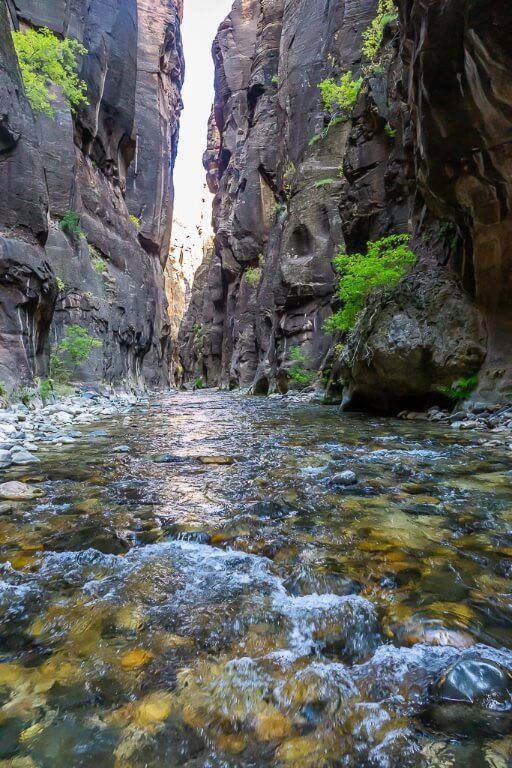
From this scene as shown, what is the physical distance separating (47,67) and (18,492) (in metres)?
20.6

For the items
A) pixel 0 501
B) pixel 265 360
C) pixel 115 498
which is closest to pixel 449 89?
pixel 115 498

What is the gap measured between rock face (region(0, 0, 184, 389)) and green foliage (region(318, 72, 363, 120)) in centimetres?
1212

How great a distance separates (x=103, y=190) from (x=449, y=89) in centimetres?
2178

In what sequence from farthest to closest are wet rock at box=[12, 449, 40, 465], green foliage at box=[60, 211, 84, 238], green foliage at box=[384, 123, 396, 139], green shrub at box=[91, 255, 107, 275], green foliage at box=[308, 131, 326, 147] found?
green foliage at box=[308, 131, 326, 147] < green shrub at box=[91, 255, 107, 275] < green foliage at box=[60, 211, 84, 238] < green foliage at box=[384, 123, 396, 139] < wet rock at box=[12, 449, 40, 465]

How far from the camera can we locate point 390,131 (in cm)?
1391

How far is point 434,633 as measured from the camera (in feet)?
5.44

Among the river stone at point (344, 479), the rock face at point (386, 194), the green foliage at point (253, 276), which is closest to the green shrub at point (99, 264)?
the rock face at point (386, 194)

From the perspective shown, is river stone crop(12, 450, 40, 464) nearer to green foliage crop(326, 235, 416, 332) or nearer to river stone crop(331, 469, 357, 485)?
river stone crop(331, 469, 357, 485)

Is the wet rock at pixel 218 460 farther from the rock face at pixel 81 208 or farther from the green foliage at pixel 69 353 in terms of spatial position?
the green foliage at pixel 69 353

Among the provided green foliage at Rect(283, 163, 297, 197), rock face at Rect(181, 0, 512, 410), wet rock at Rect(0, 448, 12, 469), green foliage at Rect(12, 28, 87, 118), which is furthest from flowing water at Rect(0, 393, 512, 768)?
green foliage at Rect(283, 163, 297, 197)

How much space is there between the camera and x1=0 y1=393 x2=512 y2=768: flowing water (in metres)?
1.20

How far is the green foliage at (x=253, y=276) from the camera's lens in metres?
34.6

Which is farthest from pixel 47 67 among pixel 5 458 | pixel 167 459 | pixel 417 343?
pixel 167 459

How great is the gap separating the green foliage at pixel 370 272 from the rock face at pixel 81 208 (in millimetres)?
8640
